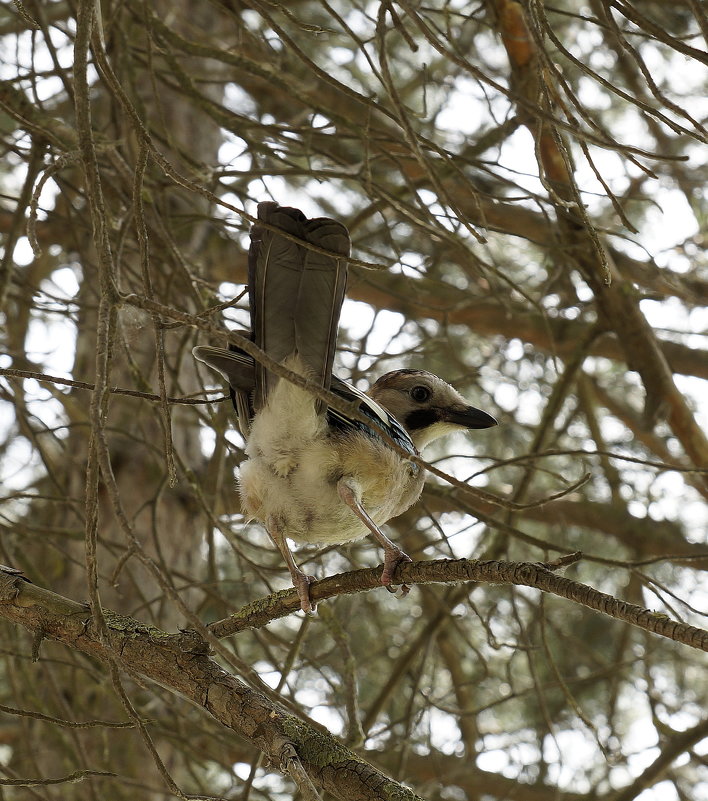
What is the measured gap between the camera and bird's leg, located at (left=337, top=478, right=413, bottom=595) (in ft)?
7.11

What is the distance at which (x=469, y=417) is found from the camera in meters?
3.58

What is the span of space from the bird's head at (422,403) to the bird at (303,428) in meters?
0.41

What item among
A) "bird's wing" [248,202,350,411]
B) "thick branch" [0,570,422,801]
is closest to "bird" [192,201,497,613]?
"bird's wing" [248,202,350,411]

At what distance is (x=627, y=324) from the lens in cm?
377

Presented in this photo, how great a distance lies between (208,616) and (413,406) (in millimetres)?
2810

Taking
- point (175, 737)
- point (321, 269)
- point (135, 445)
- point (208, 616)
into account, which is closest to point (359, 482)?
point (321, 269)

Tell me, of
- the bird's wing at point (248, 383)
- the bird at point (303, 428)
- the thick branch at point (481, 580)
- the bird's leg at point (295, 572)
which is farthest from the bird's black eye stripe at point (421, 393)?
the thick branch at point (481, 580)

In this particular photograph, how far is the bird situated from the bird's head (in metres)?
0.41

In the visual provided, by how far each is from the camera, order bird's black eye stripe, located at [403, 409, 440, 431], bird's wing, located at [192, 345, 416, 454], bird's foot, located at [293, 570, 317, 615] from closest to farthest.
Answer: bird's foot, located at [293, 570, 317, 615] → bird's wing, located at [192, 345, 416, 454] → bird's black eye stripe, located at [403, 409, 440, 431]

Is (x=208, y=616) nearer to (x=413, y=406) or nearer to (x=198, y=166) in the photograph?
(x=413, y=406)

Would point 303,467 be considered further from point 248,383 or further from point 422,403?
point 422,403

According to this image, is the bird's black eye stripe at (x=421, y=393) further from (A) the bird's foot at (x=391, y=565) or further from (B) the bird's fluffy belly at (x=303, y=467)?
(A) the bird's foot at (x=391, y=565)

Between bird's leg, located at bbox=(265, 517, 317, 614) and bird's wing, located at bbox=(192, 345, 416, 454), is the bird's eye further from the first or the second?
bird's leg, located at bbox=(265, 517, 317, 614)

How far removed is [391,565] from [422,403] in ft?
4.86
